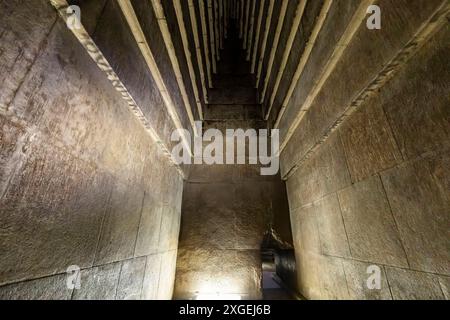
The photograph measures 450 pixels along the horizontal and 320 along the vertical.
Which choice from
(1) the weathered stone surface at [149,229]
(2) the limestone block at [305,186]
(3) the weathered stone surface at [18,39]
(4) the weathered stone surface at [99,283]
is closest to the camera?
(3) the weathered stone surface at [18,39]

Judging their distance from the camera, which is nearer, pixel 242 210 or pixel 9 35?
pixel 9 35

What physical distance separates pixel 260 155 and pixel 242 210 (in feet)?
5.05

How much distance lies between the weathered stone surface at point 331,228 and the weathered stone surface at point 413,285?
0.64 meters

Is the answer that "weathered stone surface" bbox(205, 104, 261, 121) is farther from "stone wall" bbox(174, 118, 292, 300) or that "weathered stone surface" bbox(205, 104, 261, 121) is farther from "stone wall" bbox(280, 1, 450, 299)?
"stone wall" bbox(280, 1, 450, 299)

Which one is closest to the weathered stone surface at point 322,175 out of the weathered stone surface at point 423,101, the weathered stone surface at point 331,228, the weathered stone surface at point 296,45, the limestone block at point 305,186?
the limestone block at point 305,186

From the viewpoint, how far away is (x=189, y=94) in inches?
→ 161

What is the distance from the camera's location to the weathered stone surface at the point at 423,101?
52.4 inches

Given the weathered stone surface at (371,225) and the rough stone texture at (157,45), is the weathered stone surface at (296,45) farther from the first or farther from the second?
the rough stone texture at (157,45)

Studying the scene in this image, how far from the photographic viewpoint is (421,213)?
1.54 m

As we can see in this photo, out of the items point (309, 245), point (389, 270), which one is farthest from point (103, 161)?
point (309, 245)

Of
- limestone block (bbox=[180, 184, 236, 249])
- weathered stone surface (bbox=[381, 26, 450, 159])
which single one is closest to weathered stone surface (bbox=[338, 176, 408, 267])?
weathered stone surface (bbox=[381, 26, 450, 159])

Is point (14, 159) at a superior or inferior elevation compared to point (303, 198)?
inferior
